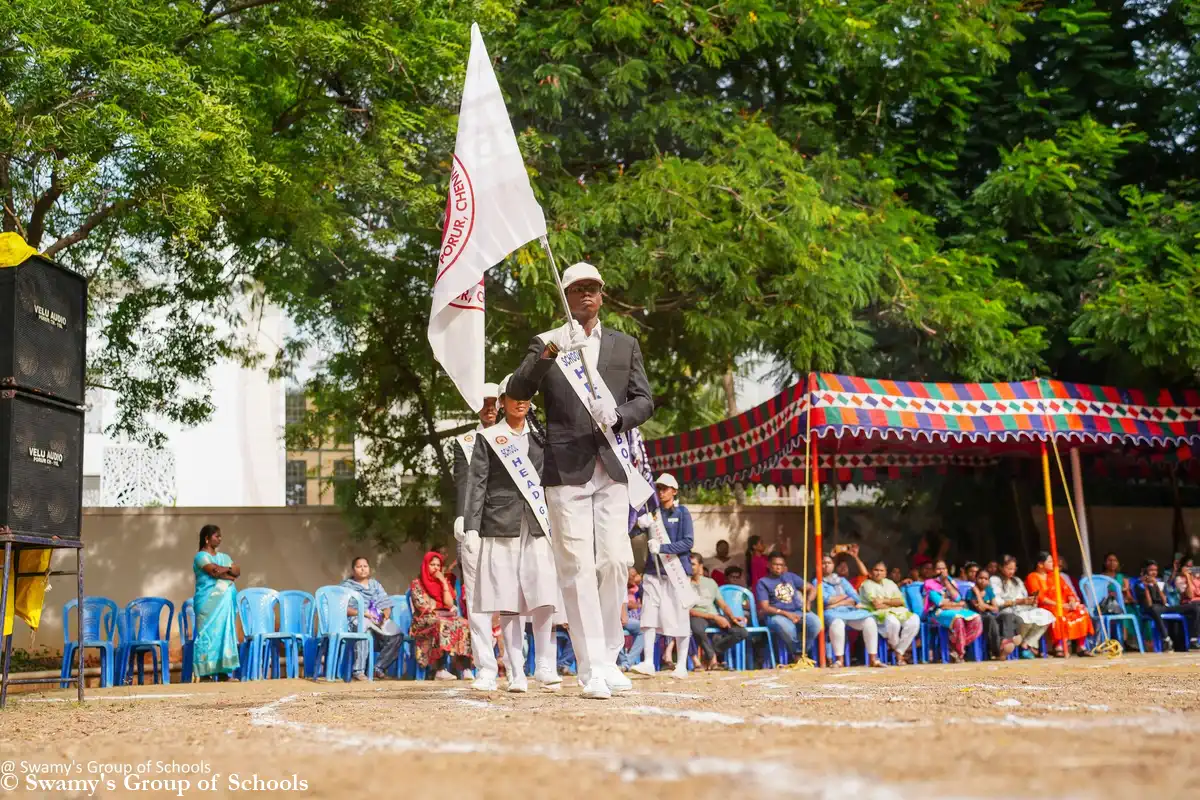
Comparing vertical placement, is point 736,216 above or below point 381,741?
above

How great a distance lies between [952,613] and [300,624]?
688cm

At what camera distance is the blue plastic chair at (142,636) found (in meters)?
12.8

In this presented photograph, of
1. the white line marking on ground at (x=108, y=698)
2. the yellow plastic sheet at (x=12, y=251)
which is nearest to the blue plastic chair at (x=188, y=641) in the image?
the white line marking on ground at (x=108, y=698)

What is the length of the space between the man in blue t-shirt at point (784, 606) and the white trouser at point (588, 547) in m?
7.45

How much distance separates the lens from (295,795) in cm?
344

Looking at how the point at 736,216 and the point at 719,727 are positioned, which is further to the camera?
the point at 736,216

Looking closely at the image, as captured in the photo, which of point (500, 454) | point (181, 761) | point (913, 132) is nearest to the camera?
point (181, 761)

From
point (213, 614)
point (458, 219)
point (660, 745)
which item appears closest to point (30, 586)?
point (213, 614)

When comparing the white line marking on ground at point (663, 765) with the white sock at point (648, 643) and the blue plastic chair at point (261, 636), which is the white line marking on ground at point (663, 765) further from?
the blue plastic chair at point (261, 636)

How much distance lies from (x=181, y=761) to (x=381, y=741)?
2.11 feet

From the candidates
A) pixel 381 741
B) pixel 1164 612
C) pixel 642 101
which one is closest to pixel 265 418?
pixel 642 101

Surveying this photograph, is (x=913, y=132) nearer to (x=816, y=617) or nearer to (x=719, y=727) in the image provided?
(x=816, y=617)

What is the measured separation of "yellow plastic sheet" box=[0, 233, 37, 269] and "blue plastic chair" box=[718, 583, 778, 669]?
8200mm

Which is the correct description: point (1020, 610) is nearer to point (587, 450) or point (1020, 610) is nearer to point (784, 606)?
point (784, 606)
